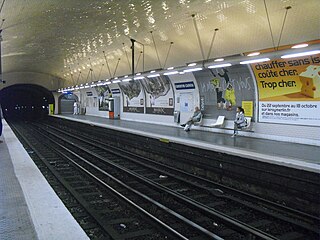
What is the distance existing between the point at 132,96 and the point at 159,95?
13.4 feet

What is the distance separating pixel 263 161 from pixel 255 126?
447 cm

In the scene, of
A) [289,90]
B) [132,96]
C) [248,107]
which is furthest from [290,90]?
[132,96]

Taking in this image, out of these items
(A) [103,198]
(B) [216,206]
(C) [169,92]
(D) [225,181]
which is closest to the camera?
(B) [216,206]

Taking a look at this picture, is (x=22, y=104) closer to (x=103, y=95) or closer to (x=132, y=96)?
(x=103, y=95)

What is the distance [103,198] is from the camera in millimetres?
7277

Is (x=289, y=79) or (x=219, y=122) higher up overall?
(x=289, y=79)

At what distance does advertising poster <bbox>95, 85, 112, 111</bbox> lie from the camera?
2571cm

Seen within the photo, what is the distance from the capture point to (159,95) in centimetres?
1809

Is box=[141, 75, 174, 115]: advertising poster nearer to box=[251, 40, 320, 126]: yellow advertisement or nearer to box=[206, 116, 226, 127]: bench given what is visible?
box=[206, 116, 226, 127]: bench

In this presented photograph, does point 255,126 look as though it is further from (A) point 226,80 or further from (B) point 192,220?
(B) point 192,220

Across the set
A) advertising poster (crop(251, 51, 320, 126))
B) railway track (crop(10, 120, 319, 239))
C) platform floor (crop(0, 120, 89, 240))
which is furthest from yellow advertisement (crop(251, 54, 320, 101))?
platform floor (crop(0, 120, 89, 240))

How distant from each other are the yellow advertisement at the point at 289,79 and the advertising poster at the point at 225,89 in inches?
23.1

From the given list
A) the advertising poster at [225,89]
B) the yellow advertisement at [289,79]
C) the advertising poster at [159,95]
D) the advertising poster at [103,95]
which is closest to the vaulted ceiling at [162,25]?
the yellow advertisement at [289,79]

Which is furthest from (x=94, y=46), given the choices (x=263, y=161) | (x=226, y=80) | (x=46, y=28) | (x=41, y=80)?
(x=41, y=80)
